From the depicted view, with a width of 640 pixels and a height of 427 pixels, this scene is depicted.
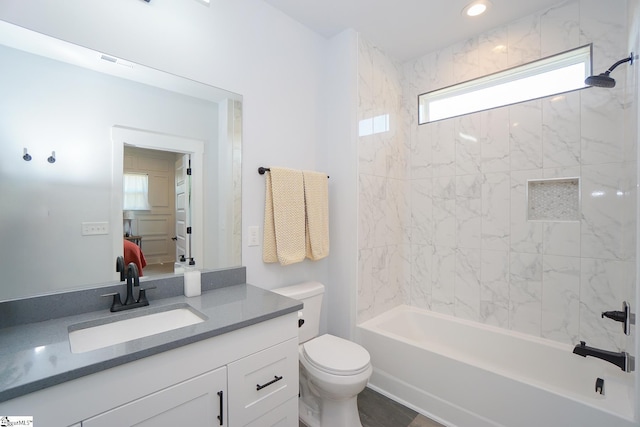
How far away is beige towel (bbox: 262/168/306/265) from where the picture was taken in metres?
1.82

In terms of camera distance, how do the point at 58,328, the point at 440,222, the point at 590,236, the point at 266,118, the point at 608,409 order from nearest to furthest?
1. the point at 58,328
2. the point at 608,409
3. the point at 590,236
4. the point at 266,118
5. the point at 440,222

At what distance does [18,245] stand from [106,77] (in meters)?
0.81

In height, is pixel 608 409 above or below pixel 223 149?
below

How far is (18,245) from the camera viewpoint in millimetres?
1077

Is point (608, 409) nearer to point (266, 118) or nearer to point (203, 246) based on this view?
point (203, 246)

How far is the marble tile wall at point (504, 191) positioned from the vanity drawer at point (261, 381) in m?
1.01

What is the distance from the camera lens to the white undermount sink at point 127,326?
41.0 inches

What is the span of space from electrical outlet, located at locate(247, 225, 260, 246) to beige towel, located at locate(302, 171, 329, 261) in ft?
1.22

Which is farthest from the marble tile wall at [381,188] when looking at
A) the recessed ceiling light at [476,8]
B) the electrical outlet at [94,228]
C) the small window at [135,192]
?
the electrical outlet at [94,228]

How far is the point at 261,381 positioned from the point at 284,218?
98cm

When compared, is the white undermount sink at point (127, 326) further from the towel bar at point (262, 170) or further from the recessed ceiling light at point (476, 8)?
the recessed ceiling light at point (476, 8)

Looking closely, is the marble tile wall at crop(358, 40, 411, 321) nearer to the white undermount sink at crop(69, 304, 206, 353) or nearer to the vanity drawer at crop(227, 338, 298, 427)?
the vanity drawer at crop(227, 338, 298, 427)


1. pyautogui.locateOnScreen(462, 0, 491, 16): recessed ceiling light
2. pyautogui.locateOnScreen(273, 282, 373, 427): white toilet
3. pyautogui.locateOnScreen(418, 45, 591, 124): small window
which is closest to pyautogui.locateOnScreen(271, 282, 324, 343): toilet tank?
pyautogui.locateOnScreen(273, 282, 373, 427): white toilet

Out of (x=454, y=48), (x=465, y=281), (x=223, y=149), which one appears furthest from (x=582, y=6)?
(x=223, y=149)
